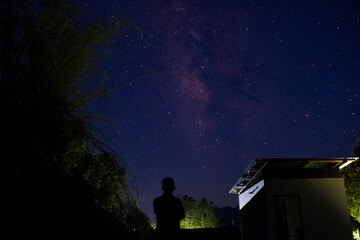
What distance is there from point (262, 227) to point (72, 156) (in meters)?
9.12

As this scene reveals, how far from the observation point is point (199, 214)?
85.1ft

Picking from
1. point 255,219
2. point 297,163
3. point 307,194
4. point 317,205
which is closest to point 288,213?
point 255,219

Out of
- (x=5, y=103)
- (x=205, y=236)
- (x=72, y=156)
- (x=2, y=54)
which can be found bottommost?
(x=205, y=236)

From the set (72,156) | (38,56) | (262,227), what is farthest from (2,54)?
(262,227)

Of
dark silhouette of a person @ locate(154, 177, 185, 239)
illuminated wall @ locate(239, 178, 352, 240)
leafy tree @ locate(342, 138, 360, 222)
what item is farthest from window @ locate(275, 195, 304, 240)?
dark silhouette of a person @ locate(154, 177, 185, 239)

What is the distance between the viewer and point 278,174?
9719 millimetres

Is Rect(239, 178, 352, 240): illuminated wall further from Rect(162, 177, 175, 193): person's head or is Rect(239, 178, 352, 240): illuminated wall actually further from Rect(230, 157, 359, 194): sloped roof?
Rect(162, 177, 175, 193): person's head

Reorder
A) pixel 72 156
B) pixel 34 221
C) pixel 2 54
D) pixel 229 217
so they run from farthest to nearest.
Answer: pixel 229 217
pixel 72 156
pixel 34 221
pixel 2 54

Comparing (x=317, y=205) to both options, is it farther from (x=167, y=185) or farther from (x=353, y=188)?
(x=167, y=185)

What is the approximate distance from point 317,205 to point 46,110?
987 cm

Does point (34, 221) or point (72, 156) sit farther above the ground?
point (72, 156)

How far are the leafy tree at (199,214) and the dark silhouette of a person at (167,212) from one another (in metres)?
23.4

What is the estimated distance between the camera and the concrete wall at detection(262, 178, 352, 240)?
8.96 m

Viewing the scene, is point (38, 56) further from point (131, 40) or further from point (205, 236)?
point (205, 236)
